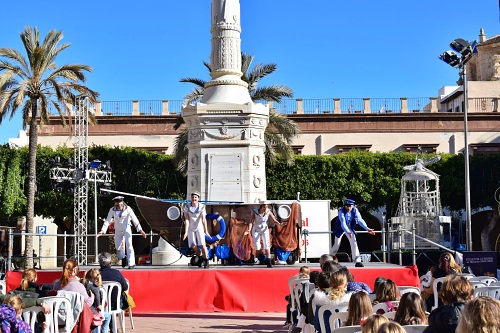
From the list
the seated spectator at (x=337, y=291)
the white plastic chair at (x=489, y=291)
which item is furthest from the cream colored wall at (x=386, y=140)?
the seated spectator at (x=337, y=291)

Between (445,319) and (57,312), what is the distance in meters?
4.48

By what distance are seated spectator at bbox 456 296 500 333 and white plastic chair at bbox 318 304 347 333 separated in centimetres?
293

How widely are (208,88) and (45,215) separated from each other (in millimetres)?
22839

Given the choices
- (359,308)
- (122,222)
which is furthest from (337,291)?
(122,222)

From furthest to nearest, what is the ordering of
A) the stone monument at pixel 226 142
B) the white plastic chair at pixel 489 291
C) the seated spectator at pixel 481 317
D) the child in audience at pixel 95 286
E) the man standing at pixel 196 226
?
the stone monument at pixel 226 142 < the man standing at pixel 196 226 < the child in audience at pixel 95 286 < the white plastic chair at pixel 489 291 < the seated spectator at pixel 481 317

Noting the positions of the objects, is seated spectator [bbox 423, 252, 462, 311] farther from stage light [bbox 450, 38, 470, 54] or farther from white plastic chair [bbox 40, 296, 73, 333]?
stage light [bbox 450, 38, 470, 54]

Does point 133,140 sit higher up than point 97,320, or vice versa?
point 133,140

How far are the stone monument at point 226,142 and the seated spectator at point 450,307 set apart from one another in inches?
497

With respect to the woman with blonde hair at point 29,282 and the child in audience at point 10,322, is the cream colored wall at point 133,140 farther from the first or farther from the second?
the child in audience at point 10,322

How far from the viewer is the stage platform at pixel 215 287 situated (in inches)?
612

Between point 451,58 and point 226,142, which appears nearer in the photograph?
point 226,142

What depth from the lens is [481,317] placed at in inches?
176

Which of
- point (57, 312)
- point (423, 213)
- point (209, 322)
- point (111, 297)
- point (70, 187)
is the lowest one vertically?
point (209, 322)

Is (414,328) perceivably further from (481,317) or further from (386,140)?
(386,140)
